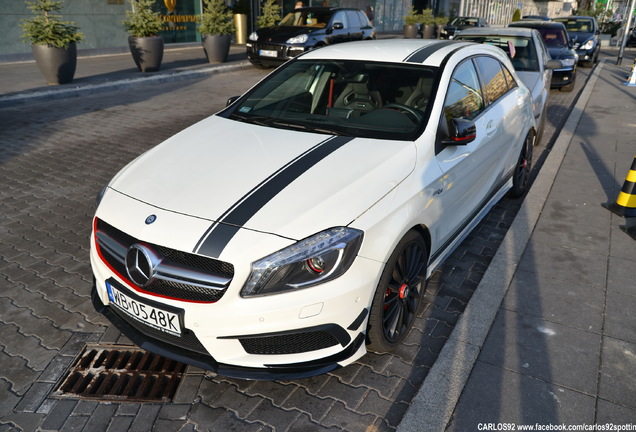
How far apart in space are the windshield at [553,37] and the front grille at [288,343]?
44.5ft

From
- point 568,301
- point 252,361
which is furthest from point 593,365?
point 252,361

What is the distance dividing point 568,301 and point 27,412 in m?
3.56

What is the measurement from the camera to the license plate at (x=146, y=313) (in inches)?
103

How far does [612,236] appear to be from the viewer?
4949 mm

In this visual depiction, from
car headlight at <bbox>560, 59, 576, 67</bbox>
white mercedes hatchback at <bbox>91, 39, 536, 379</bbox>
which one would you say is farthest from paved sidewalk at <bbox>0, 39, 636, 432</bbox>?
car headlight at <bbox>560, 59, 576, 67</bbox>

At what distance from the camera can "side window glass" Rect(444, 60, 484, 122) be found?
12.5 ft

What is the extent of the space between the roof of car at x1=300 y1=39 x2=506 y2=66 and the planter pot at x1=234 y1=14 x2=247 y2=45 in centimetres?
2012

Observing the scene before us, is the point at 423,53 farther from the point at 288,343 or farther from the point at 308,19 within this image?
the point at 308,19

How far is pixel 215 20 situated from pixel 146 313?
1537 centimetres

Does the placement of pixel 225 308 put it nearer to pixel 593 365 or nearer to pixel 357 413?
pixel 357 413

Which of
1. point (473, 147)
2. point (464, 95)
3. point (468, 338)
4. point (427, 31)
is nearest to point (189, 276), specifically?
point (468, 338)

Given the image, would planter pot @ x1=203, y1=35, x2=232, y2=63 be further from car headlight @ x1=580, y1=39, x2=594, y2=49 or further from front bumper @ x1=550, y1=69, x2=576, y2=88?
car headlight @ x1=580, y1=39, x2=594, y2=49

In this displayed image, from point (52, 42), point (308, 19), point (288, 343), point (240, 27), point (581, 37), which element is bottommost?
point (288, 343)

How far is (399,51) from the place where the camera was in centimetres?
426
